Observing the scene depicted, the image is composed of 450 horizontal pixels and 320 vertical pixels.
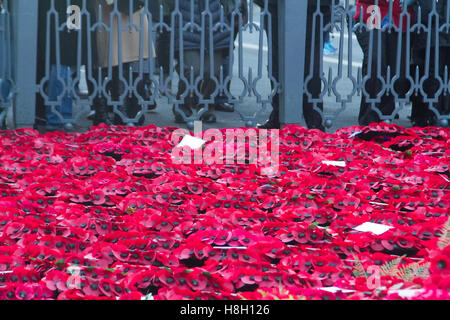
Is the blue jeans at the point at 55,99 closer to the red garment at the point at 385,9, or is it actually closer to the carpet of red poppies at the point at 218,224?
the carpet of red poppies at the point at 218,224

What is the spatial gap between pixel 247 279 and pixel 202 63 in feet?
13.6

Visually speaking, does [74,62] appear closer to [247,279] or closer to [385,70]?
[385,70]

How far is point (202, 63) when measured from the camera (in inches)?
248

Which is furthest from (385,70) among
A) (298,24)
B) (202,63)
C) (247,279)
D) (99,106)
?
(247,279)

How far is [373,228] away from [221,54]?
411 cm

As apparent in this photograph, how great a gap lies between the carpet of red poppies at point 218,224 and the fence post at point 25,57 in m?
1.06

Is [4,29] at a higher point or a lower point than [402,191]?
higher

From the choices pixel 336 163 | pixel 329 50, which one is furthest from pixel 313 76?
pixel 329 50

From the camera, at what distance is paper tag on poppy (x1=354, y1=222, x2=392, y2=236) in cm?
295

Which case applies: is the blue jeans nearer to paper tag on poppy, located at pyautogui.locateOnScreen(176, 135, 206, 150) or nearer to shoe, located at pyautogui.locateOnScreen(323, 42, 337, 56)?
paper tag on poppy, located at pyautogui.locateOnScreen(176, 135, 206, 150)

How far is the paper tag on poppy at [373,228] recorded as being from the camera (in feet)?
9.68

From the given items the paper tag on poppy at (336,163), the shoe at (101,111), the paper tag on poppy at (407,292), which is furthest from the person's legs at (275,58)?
the paper tag on poppy at (407,292)

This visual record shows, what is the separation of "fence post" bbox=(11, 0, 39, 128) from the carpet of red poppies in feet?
3.47
